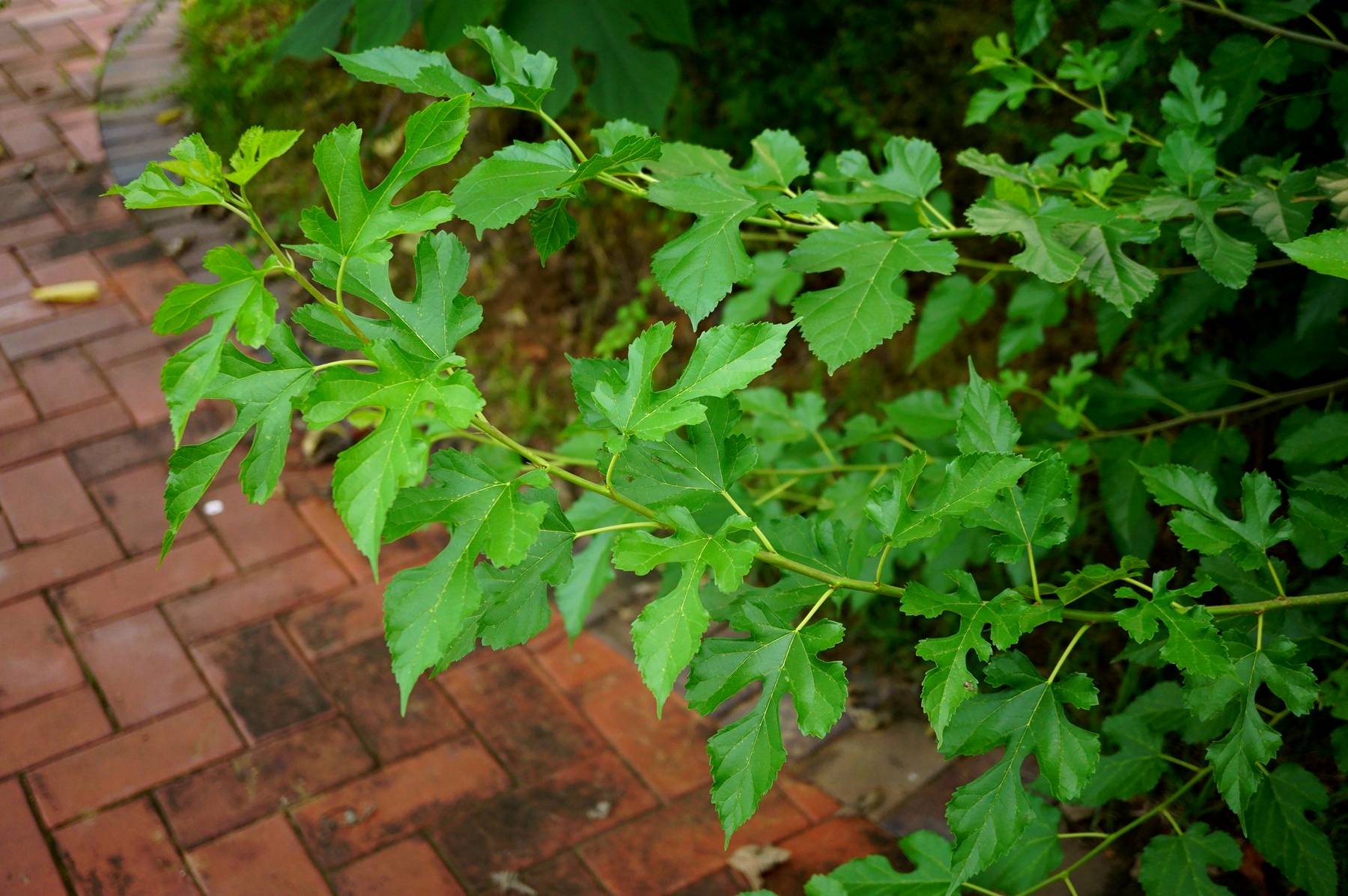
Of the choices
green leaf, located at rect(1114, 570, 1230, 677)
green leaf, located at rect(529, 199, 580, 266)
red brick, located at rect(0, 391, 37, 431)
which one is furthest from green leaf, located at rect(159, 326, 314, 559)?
red brick, located at rect(0, 391, 37, 431)

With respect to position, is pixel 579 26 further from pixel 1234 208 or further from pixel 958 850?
pixel 958 850

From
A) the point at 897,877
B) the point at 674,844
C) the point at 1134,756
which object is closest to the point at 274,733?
the point at 674,844

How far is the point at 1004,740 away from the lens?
1.11 m

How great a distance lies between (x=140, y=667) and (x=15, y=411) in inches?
48.9

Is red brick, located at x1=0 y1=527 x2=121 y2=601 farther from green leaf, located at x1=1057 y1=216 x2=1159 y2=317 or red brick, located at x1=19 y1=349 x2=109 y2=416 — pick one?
green leaf, located at x1=1057 y1=216 x2=1159 y2=317

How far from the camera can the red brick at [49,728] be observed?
2.40m

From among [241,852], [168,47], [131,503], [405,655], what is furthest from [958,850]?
[168,47]

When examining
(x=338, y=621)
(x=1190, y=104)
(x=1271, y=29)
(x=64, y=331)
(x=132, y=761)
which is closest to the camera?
(x=1190, y=104)

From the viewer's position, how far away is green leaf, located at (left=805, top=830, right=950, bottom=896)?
1.40 metres

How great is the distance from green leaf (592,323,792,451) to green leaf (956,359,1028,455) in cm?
28

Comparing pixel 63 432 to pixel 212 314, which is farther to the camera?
pixel 63 432

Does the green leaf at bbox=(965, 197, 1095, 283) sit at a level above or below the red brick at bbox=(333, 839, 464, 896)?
above

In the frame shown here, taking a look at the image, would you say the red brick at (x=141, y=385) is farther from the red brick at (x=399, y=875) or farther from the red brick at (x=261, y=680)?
the red brick at (x=399, y=875)

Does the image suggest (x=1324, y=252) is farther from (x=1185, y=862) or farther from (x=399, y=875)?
(x=399, y=875)
